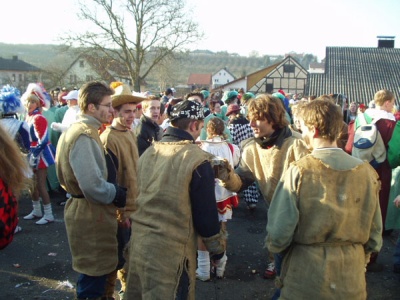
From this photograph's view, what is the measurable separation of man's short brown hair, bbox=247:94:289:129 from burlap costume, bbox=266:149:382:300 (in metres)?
0.83

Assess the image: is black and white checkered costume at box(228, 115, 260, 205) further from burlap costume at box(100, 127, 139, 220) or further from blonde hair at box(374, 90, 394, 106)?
burlap costume at box(100, 127, 139, 220)

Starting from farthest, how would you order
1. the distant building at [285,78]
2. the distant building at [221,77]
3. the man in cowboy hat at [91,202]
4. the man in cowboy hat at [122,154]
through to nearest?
the distant building at [221,77]
the distant building at [285,78]
the man in cowboy hat at [122,154]
the man in cowboy hat at [91,202]

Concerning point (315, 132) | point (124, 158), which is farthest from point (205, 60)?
point (315, 132)

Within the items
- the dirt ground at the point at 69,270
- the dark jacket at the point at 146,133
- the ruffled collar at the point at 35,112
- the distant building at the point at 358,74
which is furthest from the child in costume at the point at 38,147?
the distant building at the point at 358,74

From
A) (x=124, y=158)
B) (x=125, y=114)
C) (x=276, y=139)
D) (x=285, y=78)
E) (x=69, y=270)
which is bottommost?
(x=69, y=270)

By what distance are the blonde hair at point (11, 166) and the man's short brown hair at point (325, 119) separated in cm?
176

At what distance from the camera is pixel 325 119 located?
2400 millimetres

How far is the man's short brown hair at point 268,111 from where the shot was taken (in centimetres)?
318

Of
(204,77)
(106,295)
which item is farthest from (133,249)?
(204,77)

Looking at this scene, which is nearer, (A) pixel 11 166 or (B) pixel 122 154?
(A) pixel 11 166

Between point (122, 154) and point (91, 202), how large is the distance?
0.56 metres

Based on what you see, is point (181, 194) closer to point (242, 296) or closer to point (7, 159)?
point (7, 159)

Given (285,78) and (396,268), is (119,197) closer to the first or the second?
(396,268)

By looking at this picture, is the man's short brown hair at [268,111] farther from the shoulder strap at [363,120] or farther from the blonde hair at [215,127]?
the shoulder strap at [363,120]
